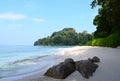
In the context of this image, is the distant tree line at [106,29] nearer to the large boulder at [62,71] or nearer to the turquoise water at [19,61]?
the turquoise water at [19,61]

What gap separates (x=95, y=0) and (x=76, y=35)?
4347 inches

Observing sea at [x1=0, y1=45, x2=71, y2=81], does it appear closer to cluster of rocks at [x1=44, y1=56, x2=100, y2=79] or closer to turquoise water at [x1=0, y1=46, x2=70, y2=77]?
turquoise water at [x1=0, y1=46, x2=70, y2=77]

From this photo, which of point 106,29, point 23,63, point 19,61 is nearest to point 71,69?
point 23,63

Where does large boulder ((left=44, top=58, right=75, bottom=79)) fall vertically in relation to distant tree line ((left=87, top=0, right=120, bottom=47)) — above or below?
below

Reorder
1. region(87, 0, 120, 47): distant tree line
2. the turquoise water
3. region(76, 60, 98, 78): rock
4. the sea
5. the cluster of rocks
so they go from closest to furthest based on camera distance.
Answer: region(76, 60, 98, 78): rock, the cluster of rocks, the sea, the turquoise water, region(87, 0, 120, 47): distant tree line

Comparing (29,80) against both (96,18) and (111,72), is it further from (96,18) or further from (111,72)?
(96,18)

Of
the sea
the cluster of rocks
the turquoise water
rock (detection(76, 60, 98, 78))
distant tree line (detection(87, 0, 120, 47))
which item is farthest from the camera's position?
distant tree line (detection(87, 0, 120, 47))

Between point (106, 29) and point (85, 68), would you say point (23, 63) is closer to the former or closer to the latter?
point (85, 68)

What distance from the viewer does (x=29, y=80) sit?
1003 cm

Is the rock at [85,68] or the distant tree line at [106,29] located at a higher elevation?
the distant tree line at [106,29]

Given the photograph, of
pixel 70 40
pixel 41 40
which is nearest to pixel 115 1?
pixel 70 40

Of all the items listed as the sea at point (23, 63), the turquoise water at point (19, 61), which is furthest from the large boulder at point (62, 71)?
the turquoise water at point (19, 61)

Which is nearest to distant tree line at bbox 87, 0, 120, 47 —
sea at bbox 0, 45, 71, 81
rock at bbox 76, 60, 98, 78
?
sea at bbox 0, 45, 71, 81

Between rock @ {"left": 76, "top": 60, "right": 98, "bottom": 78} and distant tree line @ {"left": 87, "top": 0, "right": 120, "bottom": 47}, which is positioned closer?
rock @ {"left": 76, "top": 60, "right": 98, "bottom": 78}
